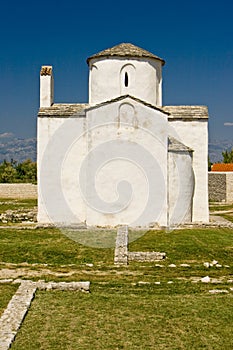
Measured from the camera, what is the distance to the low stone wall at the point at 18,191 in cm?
3744

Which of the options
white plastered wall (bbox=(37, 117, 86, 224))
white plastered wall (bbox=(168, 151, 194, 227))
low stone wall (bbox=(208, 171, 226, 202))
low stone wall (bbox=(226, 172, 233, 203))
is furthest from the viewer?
low stone wall (bbox=(208, 171, 226, 202))

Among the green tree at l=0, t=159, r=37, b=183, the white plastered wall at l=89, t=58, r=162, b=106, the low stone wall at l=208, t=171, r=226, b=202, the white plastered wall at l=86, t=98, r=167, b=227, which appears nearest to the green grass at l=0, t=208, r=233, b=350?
the white plastered wall at l=86, t=98, r=167, b=227

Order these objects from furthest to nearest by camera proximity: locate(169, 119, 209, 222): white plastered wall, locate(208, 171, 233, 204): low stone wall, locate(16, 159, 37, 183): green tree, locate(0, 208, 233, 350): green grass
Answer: locate(16, 159, 37, 183): green tree → locate(208, 171, 233, 204): low stone wall → locate(169, 119, 209, 222): white plastered wall → locate(0, 208, 233, 350): green grass

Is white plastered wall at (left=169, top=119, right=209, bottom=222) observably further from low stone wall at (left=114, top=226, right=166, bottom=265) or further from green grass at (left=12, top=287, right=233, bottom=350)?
green grass at (left=12, top=287, right=233, bottom=350)

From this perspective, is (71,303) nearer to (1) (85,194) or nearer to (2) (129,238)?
(2) (129,238)

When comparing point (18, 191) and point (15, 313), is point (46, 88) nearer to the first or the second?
point (15, 313)

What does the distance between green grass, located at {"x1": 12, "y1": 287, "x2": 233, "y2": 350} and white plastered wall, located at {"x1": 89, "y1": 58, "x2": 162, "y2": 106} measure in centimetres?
1260

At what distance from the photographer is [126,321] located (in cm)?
850

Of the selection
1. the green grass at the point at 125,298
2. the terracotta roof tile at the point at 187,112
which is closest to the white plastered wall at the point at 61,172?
the green grass at the point at 125,298

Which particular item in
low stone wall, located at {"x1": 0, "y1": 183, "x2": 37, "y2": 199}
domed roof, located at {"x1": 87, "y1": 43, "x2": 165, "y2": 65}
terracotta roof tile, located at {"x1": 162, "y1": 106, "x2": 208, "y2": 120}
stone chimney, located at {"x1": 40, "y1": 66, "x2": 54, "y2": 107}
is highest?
domed roof, located at {"x1": 87, "y1": 43, "x2": 165, "y2": 65}

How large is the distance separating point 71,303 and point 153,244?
22.6ft

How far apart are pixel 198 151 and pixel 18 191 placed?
19.9 metres

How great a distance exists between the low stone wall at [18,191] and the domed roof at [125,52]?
58.6 feet

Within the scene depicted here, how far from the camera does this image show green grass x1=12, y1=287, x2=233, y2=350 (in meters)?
7.48
